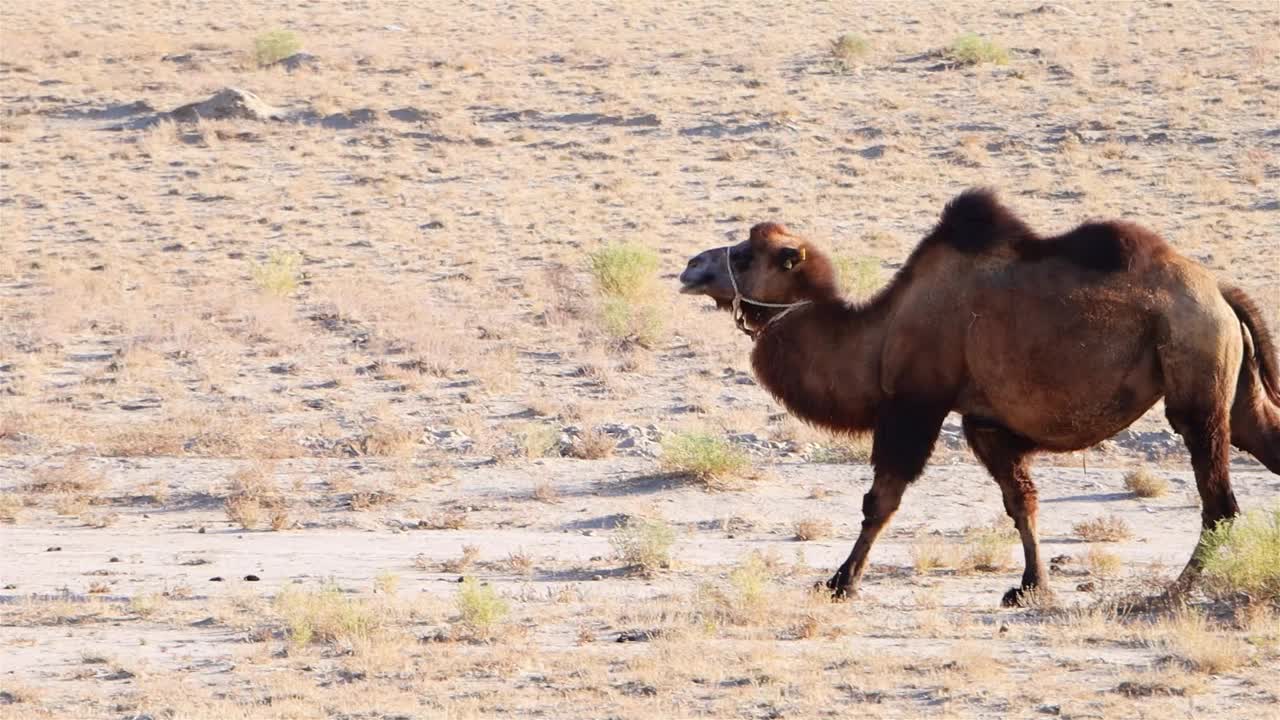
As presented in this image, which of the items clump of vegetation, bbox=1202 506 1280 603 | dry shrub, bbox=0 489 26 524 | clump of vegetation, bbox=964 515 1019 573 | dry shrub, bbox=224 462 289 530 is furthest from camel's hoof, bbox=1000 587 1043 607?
dry shrub, bbox=0 489 26 524

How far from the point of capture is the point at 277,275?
22.6 metres

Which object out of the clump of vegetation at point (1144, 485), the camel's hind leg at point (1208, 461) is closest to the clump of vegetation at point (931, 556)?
the camel's hind leg at point (1208, 461)

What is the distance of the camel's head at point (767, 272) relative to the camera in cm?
1085

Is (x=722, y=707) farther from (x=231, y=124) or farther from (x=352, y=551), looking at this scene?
(x=231, y=124)

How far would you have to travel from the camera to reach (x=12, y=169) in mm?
30328

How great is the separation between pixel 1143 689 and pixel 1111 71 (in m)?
29.5

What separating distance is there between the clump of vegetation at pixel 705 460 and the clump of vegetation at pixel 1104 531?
2725mm

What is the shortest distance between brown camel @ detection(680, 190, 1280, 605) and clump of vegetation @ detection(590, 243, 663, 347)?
916cm

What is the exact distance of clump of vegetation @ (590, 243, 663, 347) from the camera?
20234 millimetres

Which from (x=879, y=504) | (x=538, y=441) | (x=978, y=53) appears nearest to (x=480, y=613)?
(x=879, y=504)

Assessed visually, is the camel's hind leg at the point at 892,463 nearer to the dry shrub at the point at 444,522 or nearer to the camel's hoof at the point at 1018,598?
the camel's hoof at the point at 1018,598

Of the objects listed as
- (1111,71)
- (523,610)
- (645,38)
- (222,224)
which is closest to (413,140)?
(222,224)

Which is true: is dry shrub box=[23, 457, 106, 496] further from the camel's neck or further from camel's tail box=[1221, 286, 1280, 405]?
camel's tail box=[1221, 286, 1280, 405]

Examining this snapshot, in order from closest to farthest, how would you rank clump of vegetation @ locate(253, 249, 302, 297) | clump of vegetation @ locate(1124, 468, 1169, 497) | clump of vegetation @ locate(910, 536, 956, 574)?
clump of vegetation @ locate(910, 536, 956, 574)
clump of vegetation @ locate(1124, 468, 1169, 497)
clump of vegetation @ locate(253, 249, 302, 297)
